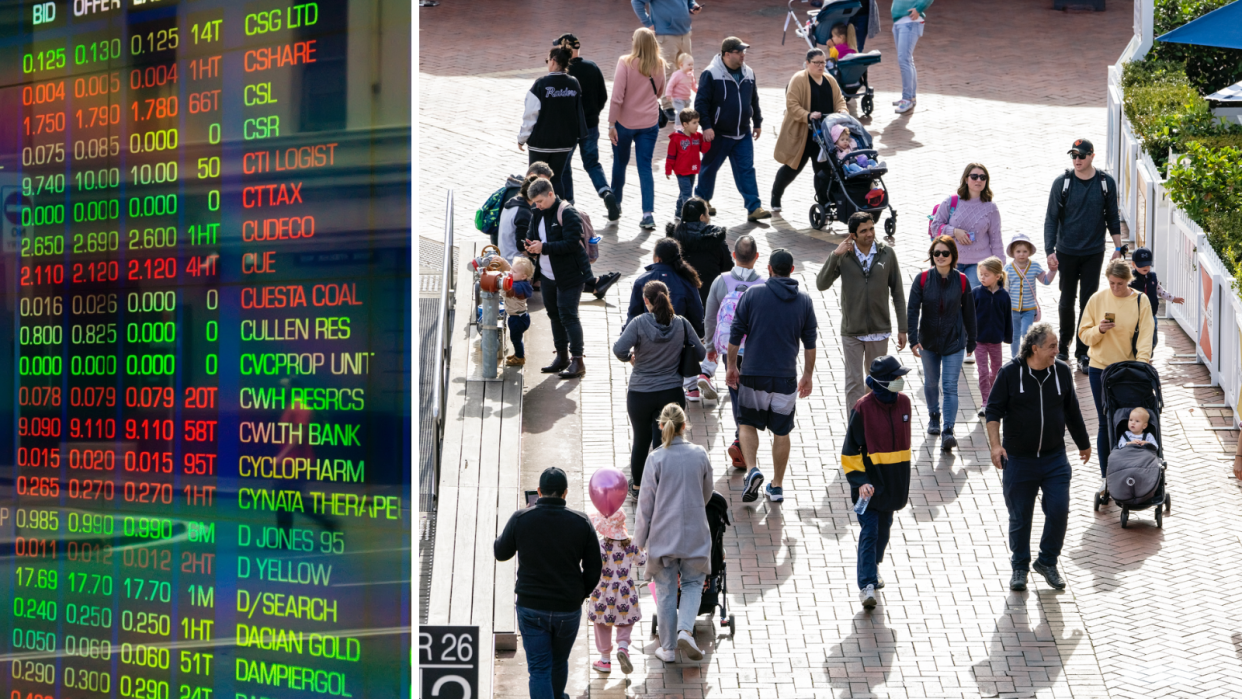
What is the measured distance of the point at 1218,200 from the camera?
13.6 metres

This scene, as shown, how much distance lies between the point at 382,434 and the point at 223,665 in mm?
692

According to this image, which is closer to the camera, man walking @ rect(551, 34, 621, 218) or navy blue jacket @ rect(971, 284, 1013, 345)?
navy blue jacket @ rect(971, 284, 1013, 345)

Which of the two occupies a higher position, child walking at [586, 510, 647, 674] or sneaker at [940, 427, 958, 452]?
sneaker at [940, 427, 958, 452]

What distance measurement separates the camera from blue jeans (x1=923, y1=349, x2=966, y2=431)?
37.7 ft

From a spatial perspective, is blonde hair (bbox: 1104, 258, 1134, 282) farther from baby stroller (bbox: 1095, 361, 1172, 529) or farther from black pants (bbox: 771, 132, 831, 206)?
black pants (bbox: 771, 132, 831, 206)

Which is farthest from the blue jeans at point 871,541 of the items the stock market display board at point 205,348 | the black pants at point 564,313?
the stock market display board at point 205,348

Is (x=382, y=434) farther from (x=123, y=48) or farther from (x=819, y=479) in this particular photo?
(x=819, y=479)

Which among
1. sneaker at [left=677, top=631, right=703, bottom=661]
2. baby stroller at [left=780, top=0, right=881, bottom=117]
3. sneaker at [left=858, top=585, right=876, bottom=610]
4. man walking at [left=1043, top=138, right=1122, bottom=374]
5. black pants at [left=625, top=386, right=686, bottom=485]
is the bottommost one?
sneaker at [left=677, top=631, right=703, bottom=661]

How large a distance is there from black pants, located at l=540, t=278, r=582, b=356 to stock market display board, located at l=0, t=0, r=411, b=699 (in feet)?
29.0

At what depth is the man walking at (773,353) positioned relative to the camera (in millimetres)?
10578

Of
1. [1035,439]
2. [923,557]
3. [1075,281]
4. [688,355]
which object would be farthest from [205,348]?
[1075,281]

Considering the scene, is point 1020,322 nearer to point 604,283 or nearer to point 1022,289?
point 1022,289

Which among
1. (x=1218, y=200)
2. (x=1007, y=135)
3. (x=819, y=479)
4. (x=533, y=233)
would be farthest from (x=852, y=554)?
(x=1007, y=135)

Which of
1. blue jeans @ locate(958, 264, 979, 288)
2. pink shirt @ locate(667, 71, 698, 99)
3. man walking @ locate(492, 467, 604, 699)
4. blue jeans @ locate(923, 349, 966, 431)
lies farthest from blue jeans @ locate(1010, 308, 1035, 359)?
pink shirt @ locate(667, 71, 698, 99)
